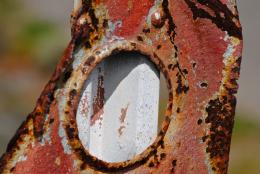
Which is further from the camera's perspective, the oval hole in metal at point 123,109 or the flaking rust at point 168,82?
the oval hole in metal at point 123,109

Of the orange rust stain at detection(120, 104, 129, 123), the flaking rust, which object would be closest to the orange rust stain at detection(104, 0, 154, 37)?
the flaking rust

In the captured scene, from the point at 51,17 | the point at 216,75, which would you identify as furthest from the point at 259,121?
the point at 216,75

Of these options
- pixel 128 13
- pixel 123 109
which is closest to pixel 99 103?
pixel 123 109

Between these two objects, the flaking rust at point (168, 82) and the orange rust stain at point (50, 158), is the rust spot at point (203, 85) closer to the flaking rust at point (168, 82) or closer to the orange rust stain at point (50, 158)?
the flaking rust at point (168, 82)

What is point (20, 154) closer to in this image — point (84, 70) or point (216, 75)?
point (84, 70)

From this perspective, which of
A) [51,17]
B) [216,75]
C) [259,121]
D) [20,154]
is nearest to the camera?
[20,154]

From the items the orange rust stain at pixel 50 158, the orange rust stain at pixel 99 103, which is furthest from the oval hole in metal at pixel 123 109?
the orange rust stain at pixel 50 158

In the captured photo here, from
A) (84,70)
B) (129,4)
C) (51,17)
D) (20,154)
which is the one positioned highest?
(51,17)

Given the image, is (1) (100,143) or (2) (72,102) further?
(1) (100,143)
